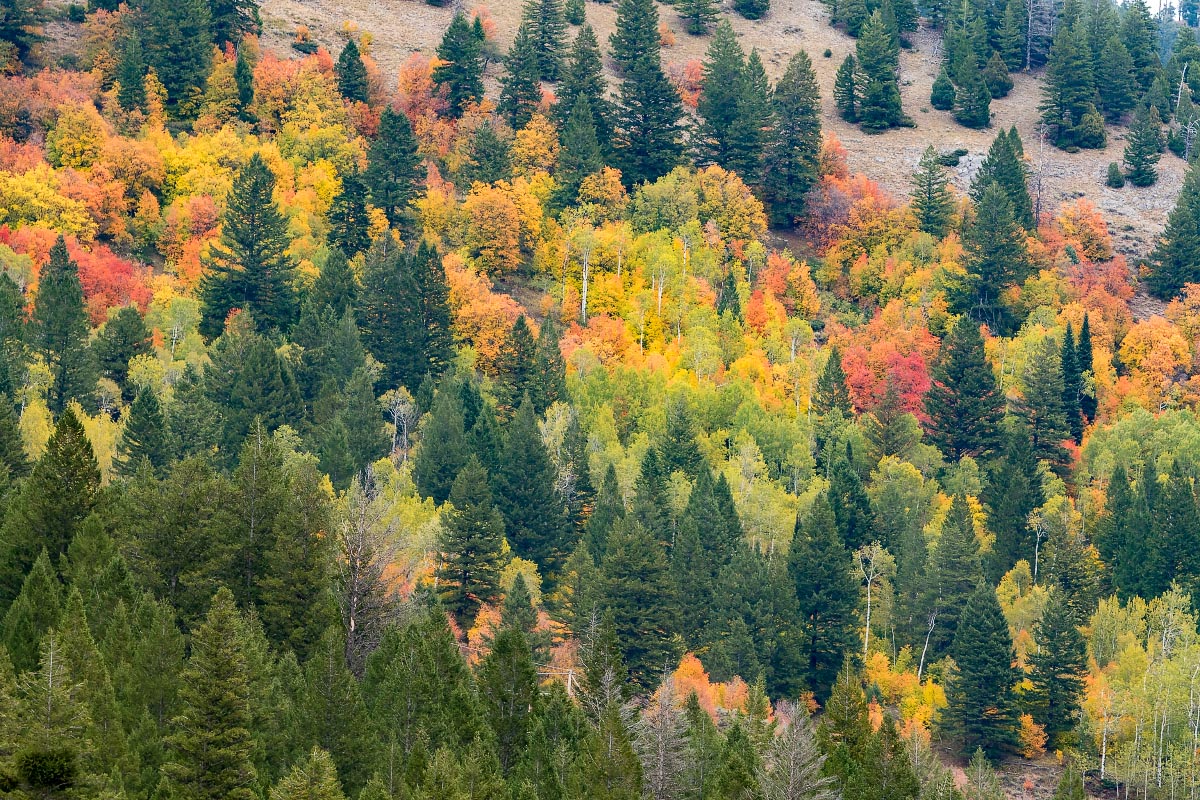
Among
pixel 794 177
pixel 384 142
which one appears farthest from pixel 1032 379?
pixel 384 142

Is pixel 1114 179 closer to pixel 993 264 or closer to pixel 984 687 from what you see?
pixel 993 264

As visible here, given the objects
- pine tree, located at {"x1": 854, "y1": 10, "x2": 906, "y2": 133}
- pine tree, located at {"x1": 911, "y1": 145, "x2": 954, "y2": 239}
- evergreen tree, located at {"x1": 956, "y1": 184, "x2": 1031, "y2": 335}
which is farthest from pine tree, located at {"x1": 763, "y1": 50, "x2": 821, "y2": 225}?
pine tree, located at {"x1": 854, "y1": 10, "x2": 906, "y2": 133}

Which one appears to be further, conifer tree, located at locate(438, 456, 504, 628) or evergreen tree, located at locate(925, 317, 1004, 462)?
evergreen tree, located at locate(925, 317, 1004, 462)

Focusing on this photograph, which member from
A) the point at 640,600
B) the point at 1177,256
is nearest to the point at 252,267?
the point at 640,600

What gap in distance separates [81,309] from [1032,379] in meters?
70.9

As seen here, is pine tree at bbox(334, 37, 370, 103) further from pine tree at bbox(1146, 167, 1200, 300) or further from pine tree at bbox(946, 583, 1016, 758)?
pine tree at bbox(946, 583, 1016, 758)

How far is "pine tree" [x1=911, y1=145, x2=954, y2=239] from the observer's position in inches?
6545

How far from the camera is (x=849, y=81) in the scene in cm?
19025

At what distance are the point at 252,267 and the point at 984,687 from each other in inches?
2338

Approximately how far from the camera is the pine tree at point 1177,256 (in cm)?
16588

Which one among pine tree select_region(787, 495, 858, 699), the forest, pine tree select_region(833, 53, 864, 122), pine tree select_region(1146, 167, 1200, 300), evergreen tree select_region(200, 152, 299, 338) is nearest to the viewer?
the forest

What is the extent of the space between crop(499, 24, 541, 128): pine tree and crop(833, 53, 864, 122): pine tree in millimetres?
37699

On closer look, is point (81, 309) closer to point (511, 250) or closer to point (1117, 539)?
point (511, 250)

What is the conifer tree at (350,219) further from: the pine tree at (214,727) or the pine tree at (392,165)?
the pine tree at (214,727)
